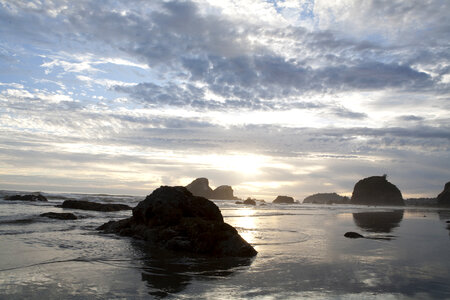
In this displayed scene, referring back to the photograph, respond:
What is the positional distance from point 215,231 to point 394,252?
7176 mm

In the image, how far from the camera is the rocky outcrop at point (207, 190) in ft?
456

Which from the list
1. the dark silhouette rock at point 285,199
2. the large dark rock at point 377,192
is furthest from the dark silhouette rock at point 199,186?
the large dark rock at point 377,192

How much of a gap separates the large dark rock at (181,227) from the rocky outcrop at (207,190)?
376ft

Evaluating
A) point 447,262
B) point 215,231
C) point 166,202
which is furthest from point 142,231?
point 447,262

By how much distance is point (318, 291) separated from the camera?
22.8 ft

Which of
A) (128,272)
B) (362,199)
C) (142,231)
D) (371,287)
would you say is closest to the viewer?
(371,287)

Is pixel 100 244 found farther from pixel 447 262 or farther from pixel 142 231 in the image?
pixel 447 262

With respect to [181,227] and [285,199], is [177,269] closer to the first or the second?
[181,227]

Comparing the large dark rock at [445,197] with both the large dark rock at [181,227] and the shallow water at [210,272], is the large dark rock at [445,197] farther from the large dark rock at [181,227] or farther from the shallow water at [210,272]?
the large dark rock at [181,227]

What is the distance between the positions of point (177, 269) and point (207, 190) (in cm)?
13826

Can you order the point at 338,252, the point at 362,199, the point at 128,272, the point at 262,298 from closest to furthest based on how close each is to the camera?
the point at 262,298, the point at 128,272, the point at 338,252, the point at 362,199

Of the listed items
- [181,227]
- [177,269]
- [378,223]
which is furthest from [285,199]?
[177,269]

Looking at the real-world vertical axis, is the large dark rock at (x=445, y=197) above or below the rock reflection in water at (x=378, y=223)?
above

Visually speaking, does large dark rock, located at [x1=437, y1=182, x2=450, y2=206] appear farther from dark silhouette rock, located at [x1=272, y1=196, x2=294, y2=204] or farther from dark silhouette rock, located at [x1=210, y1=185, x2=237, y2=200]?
dark silhouette rock, located at [x1=210, y1=185, x2=237, y2=200]
